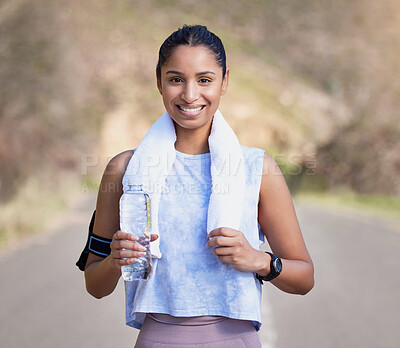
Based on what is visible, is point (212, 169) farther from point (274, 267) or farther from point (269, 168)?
point (274, 267)

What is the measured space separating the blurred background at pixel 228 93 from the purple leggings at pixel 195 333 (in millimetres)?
9648

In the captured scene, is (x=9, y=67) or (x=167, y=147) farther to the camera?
(x=9, y=67)

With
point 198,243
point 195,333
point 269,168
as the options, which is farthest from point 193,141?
point 195,333

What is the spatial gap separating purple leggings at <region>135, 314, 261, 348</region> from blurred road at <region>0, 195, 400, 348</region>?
13.0 ft

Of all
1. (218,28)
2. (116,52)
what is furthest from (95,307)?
(218,28)

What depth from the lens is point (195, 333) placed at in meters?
2.46

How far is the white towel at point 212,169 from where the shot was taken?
8.09 ft

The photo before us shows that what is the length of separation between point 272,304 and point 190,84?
19.3ft

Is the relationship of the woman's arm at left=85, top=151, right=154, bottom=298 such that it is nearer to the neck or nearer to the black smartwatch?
the neck

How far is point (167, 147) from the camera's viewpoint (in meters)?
2.67

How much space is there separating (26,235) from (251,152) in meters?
10.6

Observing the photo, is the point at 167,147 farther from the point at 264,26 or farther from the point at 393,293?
the point at 264,26

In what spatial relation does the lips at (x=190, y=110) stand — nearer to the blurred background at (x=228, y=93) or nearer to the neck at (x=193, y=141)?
the neck at (x=193, y=141)

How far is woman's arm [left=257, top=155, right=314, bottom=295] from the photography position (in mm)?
2588
